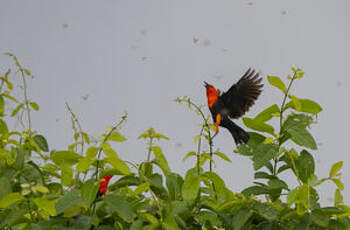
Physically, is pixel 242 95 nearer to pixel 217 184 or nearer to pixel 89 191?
pixel 217 184

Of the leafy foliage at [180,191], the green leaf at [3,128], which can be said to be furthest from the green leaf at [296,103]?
the green leaf at [3,128]

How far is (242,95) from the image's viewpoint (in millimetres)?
1517

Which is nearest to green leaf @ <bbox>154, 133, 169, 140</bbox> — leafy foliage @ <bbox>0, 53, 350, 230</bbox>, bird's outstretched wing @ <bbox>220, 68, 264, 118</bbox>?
leafy foliage @ <bbox>0, 53, 350, 230</bbox>

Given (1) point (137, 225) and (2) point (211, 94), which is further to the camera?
(2) point (211, 94)

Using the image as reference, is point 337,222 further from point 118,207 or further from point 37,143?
point 37,143

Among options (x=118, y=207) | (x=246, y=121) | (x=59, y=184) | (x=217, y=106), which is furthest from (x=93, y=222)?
(x=217, y=106)

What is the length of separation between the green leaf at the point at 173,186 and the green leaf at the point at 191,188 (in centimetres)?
4

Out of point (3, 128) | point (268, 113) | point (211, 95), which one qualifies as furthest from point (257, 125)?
point (211, 95)

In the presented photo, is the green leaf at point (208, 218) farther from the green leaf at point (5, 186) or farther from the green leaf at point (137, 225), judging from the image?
the green leaf at point (5, 186)

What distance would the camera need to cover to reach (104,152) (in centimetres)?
68

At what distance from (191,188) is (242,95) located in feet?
2.79

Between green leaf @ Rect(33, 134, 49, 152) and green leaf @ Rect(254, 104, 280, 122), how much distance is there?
1.23 ft

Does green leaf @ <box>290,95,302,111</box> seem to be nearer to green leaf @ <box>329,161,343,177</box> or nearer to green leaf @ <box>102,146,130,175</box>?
green leaf @ <box>329,161,343,177</box>

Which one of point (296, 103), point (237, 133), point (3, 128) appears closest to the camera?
point (296, 103)
